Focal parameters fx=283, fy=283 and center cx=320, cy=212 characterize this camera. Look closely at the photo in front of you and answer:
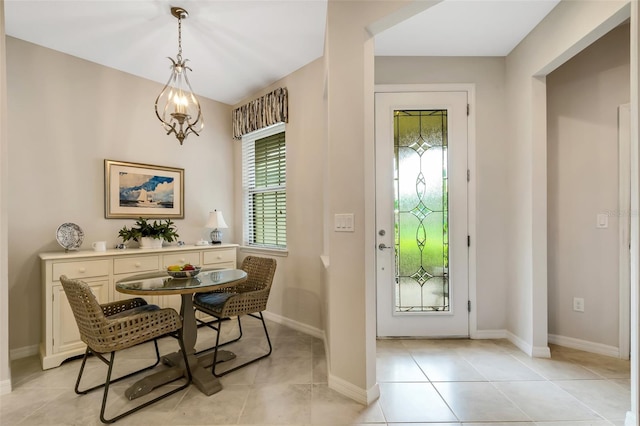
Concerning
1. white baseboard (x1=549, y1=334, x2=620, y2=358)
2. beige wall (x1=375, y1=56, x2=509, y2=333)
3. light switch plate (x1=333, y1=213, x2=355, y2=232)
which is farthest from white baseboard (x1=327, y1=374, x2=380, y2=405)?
white baseboard (x1=549, y1=334, x2=620, y2=358)

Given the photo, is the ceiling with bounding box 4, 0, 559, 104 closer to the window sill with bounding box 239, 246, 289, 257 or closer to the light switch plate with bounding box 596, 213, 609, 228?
the light switch plate with bounding box 596, 213, 609, 228

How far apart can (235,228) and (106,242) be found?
57.5 inches

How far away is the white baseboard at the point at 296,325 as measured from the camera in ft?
9.64

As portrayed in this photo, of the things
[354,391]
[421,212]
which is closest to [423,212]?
[421,212]

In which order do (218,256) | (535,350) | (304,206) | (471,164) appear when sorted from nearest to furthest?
(535,350), (471,164), (304,206), (218,256)

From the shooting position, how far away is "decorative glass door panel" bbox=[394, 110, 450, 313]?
2.80 m

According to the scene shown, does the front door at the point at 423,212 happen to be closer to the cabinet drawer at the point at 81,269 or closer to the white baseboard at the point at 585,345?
the white baseboard at the point at 585,345

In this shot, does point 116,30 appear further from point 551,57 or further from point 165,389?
point 551,57

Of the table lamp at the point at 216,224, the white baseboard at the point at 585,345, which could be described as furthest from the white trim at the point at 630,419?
the table lamp at the point at 216,224

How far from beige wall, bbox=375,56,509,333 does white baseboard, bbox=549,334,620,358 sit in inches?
17.1

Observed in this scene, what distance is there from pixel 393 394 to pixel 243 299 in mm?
1308

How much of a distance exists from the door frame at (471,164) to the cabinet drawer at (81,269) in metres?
3.06

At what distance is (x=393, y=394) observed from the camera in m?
1.94

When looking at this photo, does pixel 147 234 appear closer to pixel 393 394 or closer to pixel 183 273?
pixel 183 273
